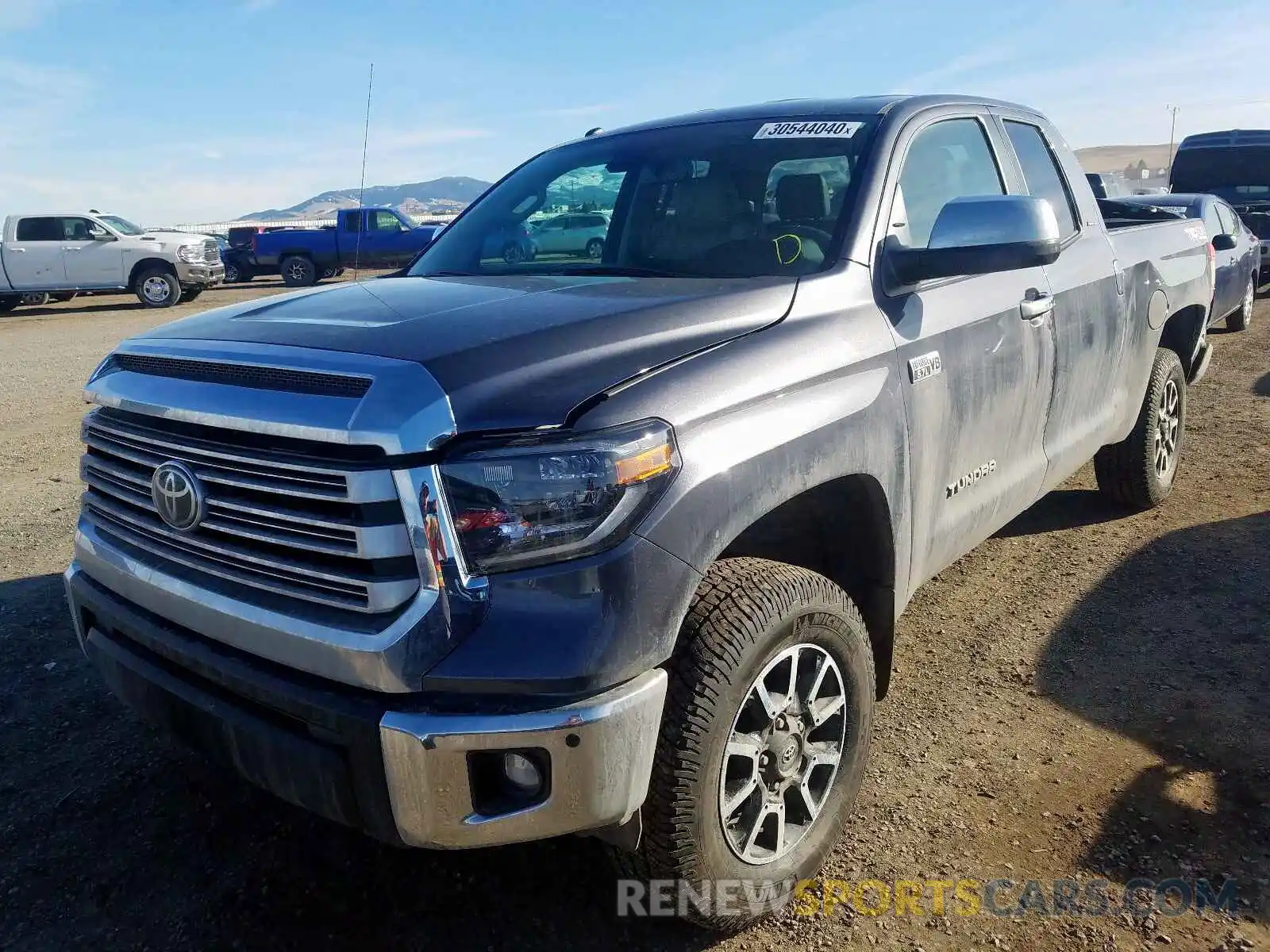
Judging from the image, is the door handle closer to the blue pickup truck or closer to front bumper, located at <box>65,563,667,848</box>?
front bumper, located at <box>65,563,667,848</box>

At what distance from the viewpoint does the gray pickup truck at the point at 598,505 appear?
1.86 m

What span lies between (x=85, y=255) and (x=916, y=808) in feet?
66.8

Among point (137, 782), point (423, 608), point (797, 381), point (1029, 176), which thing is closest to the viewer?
point (423, 608)

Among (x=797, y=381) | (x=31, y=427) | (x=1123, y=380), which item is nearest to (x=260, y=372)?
(x=797, y=381)

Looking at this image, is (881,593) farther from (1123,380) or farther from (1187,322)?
(1187,322)

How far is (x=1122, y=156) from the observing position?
4988 inches

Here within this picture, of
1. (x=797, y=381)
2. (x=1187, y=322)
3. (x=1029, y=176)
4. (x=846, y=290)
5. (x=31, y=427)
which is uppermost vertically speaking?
(x=1029, y=176)

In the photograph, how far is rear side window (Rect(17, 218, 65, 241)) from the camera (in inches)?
742

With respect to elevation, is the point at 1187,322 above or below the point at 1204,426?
above

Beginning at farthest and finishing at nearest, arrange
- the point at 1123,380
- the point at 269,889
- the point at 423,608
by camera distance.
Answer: the point at 1123,380
the point at 269,889
the point at 423,608

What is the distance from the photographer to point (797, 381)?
91.9 inches

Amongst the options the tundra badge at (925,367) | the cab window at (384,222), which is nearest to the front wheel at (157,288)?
the cab window at (384,222)

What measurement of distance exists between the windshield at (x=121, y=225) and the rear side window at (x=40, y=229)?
79 centimetres

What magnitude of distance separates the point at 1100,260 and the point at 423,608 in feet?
11.2
